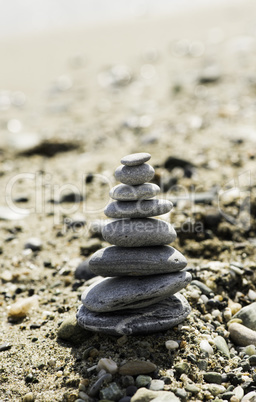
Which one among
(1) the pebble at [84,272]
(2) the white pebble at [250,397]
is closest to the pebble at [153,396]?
(2) the white pebble at [250,397]

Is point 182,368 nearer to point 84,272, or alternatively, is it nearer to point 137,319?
point 137,319

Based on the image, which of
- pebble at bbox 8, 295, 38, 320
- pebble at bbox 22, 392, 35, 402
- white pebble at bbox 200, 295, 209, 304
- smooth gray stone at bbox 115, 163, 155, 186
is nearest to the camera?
pebble at bbox 22, 392, 35, 402

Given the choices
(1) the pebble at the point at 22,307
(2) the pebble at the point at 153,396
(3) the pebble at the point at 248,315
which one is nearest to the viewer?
(2) the pebble at the point at 153,396

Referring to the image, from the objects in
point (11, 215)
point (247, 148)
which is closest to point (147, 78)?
point (247, 148)

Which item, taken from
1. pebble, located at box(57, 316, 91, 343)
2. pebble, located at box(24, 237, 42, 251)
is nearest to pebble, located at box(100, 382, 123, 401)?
pebble, located at box(57, 316, 91, 343)

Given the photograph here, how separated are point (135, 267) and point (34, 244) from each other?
8.07 ft

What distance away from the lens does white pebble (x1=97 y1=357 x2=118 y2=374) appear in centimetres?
367

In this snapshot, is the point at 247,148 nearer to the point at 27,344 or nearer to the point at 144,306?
the point at 144,306

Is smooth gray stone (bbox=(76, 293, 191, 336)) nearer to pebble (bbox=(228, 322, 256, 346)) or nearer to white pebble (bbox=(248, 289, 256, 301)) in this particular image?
pebble (bbox=(228, 322, 256, 346))

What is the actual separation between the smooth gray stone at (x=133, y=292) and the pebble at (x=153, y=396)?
0.76 m

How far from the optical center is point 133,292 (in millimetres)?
3932

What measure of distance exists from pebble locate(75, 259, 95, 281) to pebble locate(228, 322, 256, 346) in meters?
1.72

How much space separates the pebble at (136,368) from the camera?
3.67m

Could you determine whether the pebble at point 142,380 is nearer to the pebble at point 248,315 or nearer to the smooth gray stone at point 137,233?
the smooth gray stone at point 137,233
